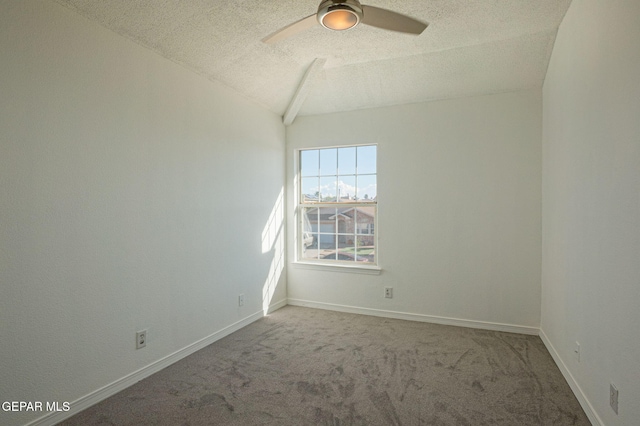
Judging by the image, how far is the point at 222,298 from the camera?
349 centimetres

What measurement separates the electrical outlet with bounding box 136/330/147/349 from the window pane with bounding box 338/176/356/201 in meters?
2.59

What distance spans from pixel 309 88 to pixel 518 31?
6.65ft

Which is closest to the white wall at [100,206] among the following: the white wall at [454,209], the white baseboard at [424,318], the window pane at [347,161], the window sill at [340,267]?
the window sill at [340,267]

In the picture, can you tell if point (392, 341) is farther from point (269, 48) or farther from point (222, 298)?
point (269, 48)

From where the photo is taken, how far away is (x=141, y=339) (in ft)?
8.74

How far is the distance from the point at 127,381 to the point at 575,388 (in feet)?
9.87

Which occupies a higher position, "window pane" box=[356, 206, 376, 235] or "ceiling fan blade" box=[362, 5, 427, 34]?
"ceiling fan blade" box=[362, 5, 427, 34]

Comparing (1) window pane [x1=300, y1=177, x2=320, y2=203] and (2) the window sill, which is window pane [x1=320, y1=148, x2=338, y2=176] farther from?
(2) the window sill

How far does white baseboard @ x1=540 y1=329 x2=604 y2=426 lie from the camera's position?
203 cm

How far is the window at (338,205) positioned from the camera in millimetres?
4309

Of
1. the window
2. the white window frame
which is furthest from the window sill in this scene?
the window

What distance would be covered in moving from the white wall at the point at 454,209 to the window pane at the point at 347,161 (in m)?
0.15

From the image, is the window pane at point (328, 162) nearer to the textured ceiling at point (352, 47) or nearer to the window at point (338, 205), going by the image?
the window at point (338, 205)

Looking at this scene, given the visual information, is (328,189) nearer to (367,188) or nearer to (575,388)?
(367,188)
